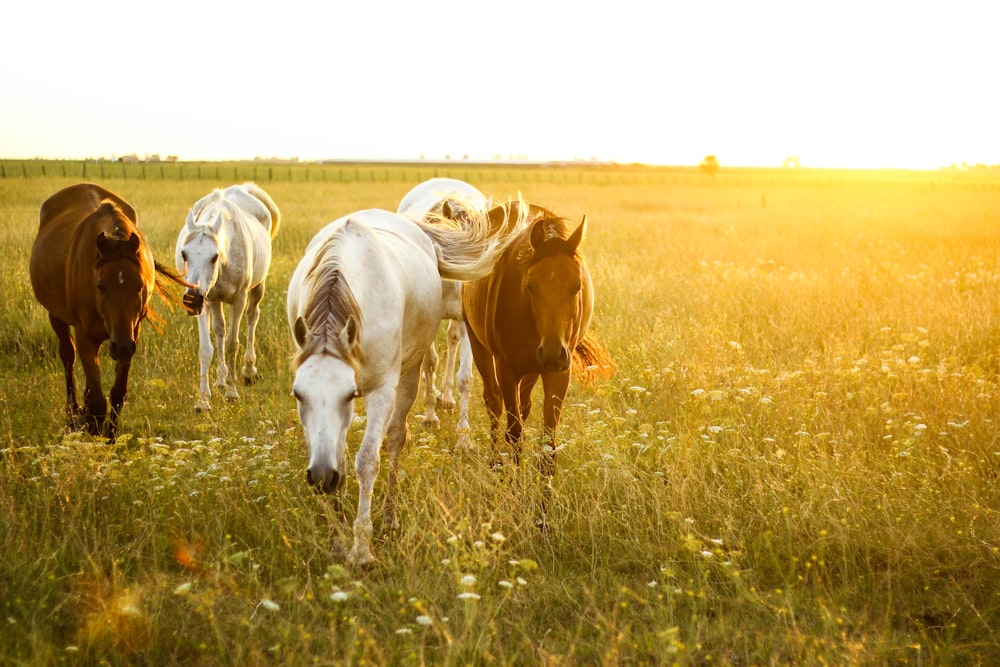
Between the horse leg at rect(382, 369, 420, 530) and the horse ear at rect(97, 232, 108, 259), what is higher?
the horse ear at rect(97, 232, 108, 259)

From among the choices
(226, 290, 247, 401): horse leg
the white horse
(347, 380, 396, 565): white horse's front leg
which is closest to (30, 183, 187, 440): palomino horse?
the white horse

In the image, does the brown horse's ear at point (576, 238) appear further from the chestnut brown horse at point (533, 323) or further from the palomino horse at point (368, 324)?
the palomino horse at point (368, 324)

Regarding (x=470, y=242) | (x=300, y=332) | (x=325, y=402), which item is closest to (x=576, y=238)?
(x=470, y=242)

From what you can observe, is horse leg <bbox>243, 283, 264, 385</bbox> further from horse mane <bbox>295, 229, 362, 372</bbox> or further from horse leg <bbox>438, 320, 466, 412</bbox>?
horse mane <bbox>295, 229, 362, 372</bbox>

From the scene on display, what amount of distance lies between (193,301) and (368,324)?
143 inches

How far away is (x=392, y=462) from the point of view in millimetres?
4832

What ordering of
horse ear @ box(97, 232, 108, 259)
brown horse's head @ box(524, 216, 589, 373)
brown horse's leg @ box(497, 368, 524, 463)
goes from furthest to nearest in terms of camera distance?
horse ear @ box(97, 232, 108, 259) → brown horse's leg @ box(497, 368, 524, 463) → brown horse's head @ box(524, 216, 589, 373)

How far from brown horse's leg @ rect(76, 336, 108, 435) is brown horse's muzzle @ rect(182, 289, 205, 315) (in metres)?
1.07

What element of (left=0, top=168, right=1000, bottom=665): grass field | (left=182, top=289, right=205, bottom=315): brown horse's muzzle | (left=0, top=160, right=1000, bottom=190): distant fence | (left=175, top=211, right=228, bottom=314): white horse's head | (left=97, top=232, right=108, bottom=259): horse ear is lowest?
(left=0, top=168, right=1000, bottom=665): grass field

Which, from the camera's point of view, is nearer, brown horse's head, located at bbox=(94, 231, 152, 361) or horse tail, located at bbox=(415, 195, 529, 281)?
horse tail, located at bbox=(415, 195, 529, 281)

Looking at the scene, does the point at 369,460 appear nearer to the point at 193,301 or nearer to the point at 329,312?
the point at 329,312

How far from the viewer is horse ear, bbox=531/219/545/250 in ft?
15.4

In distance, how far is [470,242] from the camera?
5453 mm

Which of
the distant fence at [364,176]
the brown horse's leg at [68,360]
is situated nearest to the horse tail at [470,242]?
the brown horse's leg at [68,360]
